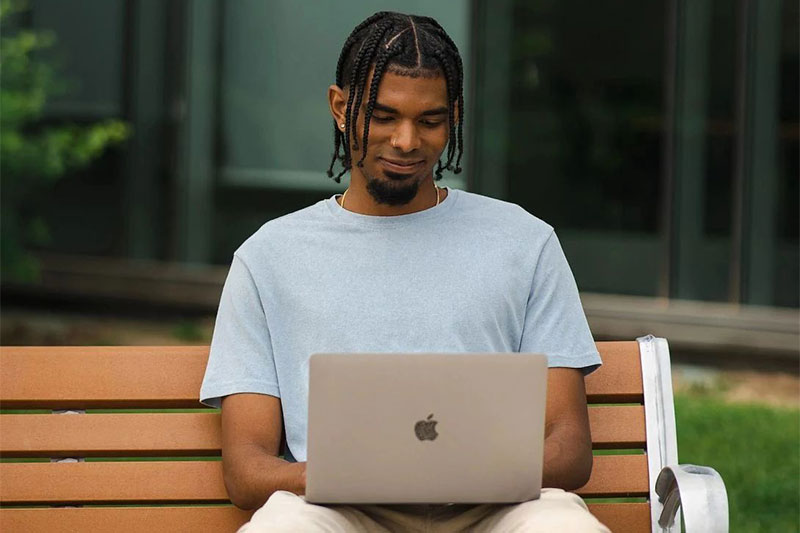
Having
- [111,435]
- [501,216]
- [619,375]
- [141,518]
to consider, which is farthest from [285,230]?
[619,375]

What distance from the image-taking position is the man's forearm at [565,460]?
297 cm

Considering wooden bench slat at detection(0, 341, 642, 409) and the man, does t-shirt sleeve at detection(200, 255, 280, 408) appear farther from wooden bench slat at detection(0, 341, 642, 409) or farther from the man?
wooden bench slat at detection(0, 341, 642, 409)

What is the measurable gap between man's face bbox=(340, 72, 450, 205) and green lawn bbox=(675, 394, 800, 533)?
2412 millimetres

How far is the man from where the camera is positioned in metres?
3.09

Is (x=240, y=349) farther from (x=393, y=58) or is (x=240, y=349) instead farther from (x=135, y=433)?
(x=393, y=58)

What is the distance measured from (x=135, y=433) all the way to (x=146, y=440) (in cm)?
3

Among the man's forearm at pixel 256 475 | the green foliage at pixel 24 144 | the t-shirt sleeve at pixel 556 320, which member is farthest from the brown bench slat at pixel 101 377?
the green foliage at pixel 24 144

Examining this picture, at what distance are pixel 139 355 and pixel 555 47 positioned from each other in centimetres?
596

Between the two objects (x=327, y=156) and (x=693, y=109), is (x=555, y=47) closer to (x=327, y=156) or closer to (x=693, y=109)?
(x=693, y=109)

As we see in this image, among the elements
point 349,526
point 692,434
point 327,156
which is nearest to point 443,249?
→ point 349,526

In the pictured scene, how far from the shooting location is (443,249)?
125 inches

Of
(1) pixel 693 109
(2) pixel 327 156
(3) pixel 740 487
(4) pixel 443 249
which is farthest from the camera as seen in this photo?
(2) pixel 327 156

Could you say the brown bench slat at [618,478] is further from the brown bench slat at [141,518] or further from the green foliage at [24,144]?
the green foliage at [24,144]

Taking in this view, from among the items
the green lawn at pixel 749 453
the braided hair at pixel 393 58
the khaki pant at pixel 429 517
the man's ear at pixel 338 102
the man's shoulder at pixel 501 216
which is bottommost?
the green lawn at pixel 749 453
